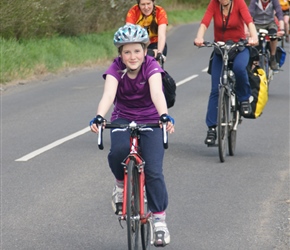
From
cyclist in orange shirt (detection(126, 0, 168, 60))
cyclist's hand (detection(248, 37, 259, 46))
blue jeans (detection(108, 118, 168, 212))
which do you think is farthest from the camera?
cyclist in orange shirt (detection(126, 0, 168, 60))

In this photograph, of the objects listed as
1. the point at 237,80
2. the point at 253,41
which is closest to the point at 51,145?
the point at 237,80

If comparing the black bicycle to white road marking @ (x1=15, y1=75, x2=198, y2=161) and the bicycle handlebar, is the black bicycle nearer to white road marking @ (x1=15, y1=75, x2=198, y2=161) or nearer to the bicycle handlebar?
white road marking @ (x1=15, y1=75, x2=198, y2=161)

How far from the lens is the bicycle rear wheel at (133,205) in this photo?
19.2ft

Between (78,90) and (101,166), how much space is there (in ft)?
27.0

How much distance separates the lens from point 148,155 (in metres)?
6.23

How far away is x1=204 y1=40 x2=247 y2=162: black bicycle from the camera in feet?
34.5

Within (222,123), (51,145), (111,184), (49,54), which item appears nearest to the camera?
(111,184)

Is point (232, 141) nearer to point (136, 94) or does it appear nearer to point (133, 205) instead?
point (136, 94)

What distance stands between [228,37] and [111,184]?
2723mm

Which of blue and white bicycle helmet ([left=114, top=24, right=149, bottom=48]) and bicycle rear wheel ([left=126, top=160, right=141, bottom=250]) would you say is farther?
blue and white bicycle helmet ([left=114, top=24, right=149, bottom=48])

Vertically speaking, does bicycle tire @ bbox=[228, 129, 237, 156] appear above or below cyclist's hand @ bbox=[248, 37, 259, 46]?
below

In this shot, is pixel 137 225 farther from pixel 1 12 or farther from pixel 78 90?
pixel 1 12

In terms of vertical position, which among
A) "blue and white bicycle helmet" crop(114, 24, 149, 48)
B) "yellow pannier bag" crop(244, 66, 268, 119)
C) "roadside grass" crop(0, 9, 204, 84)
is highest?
"blue and white bicycle helmet" crop(114, 24, 149, 48)

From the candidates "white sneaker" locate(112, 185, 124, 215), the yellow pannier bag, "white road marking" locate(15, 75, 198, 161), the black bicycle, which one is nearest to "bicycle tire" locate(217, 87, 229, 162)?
the black bicycle
